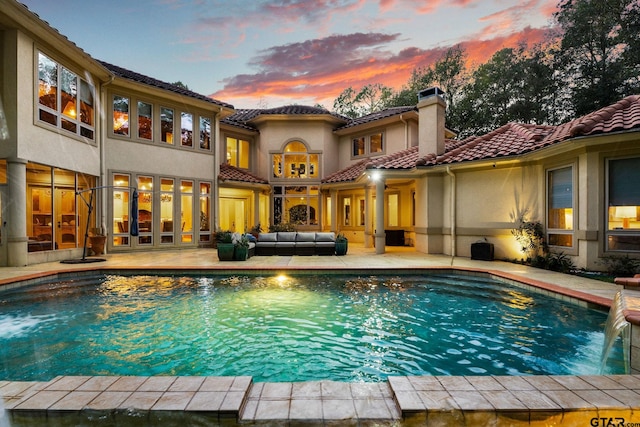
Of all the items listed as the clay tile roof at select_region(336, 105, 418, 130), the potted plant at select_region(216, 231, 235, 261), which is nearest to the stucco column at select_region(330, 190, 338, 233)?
the clay tile roof at select_region(336, 105, 418, 130)

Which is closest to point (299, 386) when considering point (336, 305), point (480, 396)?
point (480, 396)

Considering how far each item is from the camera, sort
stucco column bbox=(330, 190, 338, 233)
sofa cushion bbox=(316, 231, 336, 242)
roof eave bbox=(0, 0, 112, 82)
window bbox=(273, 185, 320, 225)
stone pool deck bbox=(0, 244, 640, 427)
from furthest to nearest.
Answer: window bbox=(273, 185, 320, 225) < stucco column bbox=(330, 190, 338, 233) < sofa cushion bbox=(316, 231, 336, 242) < roof eave bbox=(0, 0, 112, 82) < stone pool deck bbox=(0, 244, 640, 427)

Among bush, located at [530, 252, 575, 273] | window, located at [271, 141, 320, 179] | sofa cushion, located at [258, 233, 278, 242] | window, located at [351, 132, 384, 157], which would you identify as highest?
window, located at [351, 132, 384, 157]

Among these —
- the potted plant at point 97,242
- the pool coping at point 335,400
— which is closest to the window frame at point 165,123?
the potted plant at point 97,242

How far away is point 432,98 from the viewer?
12.5 meters

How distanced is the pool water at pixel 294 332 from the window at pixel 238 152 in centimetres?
1121

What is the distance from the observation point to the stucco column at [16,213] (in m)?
8.73

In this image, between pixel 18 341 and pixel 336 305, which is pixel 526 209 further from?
pixel 18 341

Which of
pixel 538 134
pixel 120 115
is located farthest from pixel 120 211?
pixel 538 134

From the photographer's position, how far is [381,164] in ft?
41.9

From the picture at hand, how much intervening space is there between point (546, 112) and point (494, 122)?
126 inches

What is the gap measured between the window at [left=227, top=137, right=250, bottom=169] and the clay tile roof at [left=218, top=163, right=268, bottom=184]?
0.68 meters

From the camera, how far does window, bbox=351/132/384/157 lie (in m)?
16.9

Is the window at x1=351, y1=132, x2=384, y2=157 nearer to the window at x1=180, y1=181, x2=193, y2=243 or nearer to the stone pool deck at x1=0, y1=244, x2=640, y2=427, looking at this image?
the window at x1=180, y1=181, x2=193, y2=243
